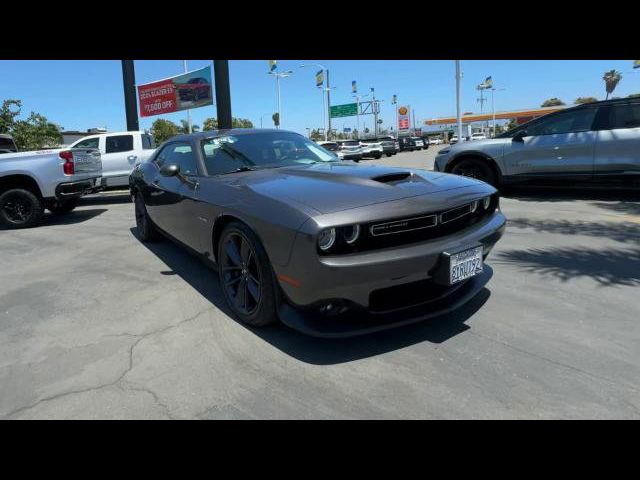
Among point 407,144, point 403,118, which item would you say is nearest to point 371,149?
point 407,144

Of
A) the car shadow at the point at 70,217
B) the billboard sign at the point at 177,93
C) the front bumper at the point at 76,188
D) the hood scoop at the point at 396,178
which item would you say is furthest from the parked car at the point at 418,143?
the hood scoop at the point at 396,178

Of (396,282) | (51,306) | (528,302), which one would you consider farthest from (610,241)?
(51,306)

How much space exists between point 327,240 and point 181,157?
269 cm

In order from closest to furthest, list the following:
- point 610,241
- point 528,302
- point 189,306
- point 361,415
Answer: point 361,415 < point 528,302 < point 189,306 < point 610,241

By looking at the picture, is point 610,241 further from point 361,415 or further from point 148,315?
point 148,315

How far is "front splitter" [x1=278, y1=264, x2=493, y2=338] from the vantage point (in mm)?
2508

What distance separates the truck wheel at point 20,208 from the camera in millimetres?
7812

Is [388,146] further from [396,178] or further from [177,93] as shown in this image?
[396,178]

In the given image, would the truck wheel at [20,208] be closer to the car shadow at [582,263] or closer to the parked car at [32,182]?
the parked car at [32,182]

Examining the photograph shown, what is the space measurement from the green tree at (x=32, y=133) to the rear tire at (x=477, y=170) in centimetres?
2223

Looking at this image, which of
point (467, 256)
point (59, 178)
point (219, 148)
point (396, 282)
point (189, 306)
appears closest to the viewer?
point (396, 282)

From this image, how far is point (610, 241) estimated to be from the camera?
487cm
